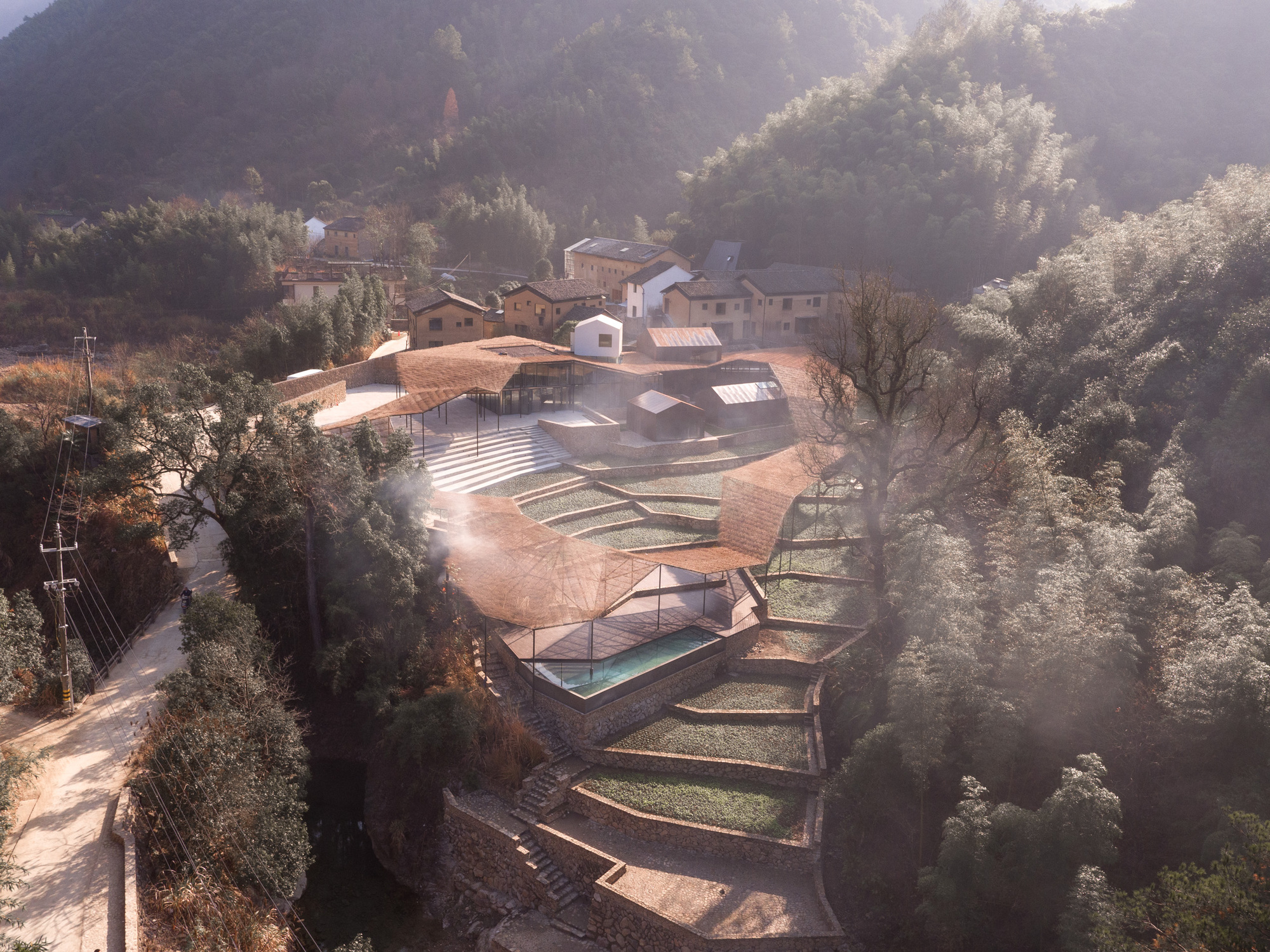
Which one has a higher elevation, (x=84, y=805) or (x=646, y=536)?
(x=646, y=536)

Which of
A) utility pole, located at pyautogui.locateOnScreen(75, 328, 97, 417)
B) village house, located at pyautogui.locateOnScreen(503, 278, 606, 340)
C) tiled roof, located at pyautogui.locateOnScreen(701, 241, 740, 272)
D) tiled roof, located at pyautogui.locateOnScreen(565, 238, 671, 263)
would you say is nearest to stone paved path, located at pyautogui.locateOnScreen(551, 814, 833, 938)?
utility pole, located at pyautogui.locateOnScreen(75, 328, 97, 417)

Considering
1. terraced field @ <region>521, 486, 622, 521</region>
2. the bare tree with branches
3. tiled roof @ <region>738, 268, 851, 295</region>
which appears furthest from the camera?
tiled roof @ <region>738, 268, 851, 295</region>

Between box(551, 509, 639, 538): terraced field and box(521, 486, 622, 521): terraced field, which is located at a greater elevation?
box(521, 486, 622, 521): terraced field

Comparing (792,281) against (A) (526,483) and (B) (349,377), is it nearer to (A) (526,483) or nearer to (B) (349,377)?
(A) (526,483)

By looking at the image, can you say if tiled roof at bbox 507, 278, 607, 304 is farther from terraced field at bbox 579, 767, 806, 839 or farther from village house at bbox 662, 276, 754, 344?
terraced field at bbox 579, 767, 806, 839

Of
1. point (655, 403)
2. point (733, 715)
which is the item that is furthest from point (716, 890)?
point (655, 403)

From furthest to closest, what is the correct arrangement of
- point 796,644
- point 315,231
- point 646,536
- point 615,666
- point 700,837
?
point 315,231, point 646,536, point 796,644, point 615,666, point 700,837

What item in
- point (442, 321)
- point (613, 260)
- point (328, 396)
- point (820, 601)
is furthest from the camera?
point (613, 260)
